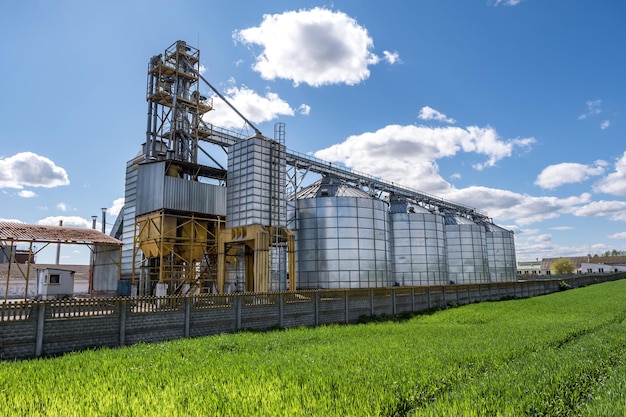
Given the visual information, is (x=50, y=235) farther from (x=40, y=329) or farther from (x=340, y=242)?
(x=340, y=242)

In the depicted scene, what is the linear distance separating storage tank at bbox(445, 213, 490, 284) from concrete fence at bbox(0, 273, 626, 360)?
3196 cm

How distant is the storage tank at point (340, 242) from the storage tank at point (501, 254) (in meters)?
32.6

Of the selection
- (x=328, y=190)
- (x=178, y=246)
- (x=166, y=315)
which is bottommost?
(x=166, y=315)

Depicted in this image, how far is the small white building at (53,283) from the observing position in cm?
2804

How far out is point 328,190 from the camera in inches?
1604

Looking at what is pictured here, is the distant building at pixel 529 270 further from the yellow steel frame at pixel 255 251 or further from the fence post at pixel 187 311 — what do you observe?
the fence post at pixel 187 311

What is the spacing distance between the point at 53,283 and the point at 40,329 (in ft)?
59.1

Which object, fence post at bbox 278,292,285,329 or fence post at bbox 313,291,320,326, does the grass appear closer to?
fence post at bbox 278,292,285,329

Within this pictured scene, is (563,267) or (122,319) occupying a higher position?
(563,267)

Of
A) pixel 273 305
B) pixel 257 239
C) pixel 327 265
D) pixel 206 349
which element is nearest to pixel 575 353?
pixel 206 349

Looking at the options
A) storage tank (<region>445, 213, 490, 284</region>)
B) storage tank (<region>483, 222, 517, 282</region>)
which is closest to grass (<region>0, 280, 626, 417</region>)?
storage tank (<region>445, 213, 490, 284</region>)

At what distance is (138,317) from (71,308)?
2.32 metres

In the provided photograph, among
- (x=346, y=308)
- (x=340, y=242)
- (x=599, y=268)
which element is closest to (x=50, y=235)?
(x=346, y=308)

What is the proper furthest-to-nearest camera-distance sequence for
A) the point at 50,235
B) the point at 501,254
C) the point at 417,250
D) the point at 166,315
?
the point at 501,254
the point at 417,250
the point at 50,235
the point at 166,315
